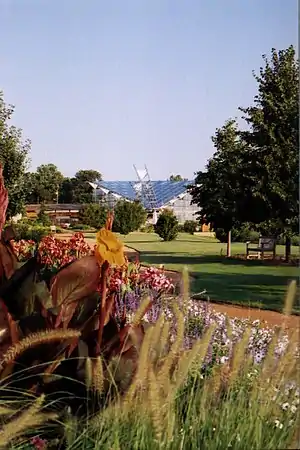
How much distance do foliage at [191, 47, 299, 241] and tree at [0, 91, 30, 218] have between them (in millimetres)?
2209

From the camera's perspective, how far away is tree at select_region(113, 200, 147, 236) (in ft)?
17.7

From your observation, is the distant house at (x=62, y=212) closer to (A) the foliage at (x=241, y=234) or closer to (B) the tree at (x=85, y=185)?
(B) the tree at (x=85, y=185)

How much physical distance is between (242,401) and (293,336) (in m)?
0.14

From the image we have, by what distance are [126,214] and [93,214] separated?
0.32 m

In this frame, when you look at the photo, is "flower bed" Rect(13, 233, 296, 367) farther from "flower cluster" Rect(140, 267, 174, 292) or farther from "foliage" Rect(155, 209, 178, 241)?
"foliage" Rect(155, 209, 178, 241)

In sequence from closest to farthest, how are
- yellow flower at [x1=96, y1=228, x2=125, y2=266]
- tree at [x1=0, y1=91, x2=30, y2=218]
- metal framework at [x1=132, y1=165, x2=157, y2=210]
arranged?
yellow flower at [x1=96, y1=228, x2=125, y2=266] < metal framework at [x1=132, y1=165, x2=157, y2=210] < tree at [x1=0, y1=91, x2=30, y2=218]

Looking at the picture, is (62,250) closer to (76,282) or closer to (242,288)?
(76,282)

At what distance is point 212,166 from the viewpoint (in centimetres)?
998

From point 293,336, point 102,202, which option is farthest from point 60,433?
point 102,202

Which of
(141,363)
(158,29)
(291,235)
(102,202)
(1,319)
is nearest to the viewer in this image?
(141,363)

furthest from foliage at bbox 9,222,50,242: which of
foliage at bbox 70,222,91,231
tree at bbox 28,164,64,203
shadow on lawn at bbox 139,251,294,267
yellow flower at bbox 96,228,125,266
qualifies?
yellow flower at bbox 96,228,125,266

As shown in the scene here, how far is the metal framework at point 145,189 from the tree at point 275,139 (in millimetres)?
2609

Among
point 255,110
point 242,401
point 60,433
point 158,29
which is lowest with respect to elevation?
point 60,433

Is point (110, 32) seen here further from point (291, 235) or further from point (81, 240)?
point (291, 235)
